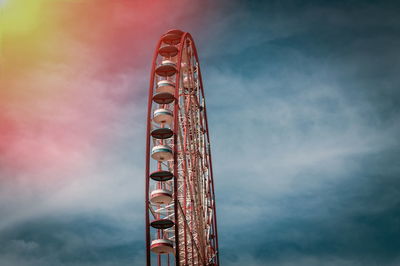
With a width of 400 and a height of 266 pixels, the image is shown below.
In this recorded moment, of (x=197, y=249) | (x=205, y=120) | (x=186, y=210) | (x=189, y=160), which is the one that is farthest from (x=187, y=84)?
(x=197, y=249)

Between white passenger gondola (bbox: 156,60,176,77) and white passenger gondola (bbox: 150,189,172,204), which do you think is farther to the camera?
white passenger gondola (bbox: 156,60,176,77)

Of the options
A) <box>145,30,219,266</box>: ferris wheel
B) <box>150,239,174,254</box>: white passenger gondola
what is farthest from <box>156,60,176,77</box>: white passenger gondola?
<box>150,239,174,254</box>: white passenger gondola

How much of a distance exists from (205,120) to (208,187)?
6191mm

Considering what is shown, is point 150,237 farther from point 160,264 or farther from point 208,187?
point 208,187

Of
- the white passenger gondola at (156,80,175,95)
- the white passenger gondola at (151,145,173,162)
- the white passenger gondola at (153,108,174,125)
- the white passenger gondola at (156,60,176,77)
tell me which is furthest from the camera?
the white passenger gondola at (156,80,175,95)

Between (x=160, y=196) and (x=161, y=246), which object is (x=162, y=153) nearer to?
(x=160, y=196)

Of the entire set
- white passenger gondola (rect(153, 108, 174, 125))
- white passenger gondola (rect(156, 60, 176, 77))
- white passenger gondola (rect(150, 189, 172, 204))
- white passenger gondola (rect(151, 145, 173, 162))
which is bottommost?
white passenger gondola (rect(150, 189, 172, 204))

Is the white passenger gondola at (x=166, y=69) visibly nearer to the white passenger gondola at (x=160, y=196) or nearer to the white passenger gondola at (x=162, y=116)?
the white passenger gondola at (x=162, y=116)

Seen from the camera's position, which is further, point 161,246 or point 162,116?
point 162,116

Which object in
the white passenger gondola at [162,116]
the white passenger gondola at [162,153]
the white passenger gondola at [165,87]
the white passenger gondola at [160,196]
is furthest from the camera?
the white passenger gondola at [165,87]

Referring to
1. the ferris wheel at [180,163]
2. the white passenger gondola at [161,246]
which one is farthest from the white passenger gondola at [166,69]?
the white passenger gondola at [161,246]

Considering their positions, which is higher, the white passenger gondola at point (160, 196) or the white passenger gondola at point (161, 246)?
the white passenger gondola at point (160, 196)

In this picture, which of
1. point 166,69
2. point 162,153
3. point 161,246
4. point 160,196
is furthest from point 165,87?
point 161,246

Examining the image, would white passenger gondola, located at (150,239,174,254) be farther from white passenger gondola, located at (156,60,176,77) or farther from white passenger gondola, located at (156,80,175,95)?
white passenger gondola, located at (156,60,176,77)
